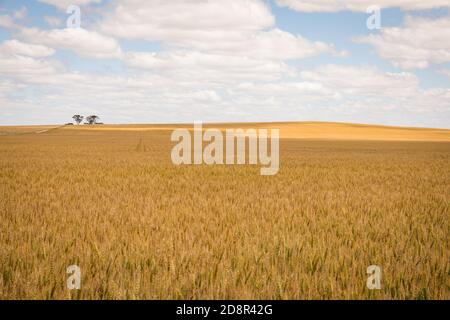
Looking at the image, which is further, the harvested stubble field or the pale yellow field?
the pale yellow field

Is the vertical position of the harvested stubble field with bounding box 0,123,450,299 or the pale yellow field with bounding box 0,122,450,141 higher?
the pale yellow field with bounding box 0,122,450,141

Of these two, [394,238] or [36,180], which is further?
[36,180]

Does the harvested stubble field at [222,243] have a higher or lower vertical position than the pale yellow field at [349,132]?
lower

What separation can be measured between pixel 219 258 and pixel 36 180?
33.9ft

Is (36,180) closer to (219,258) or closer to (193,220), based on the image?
(193,220)

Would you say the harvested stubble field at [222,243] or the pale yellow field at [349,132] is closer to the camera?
the harvested stubble field at [222,243]

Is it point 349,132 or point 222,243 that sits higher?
point 349,132

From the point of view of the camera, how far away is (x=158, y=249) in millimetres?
5289

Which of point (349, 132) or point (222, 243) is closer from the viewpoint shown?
point (222, 243)
